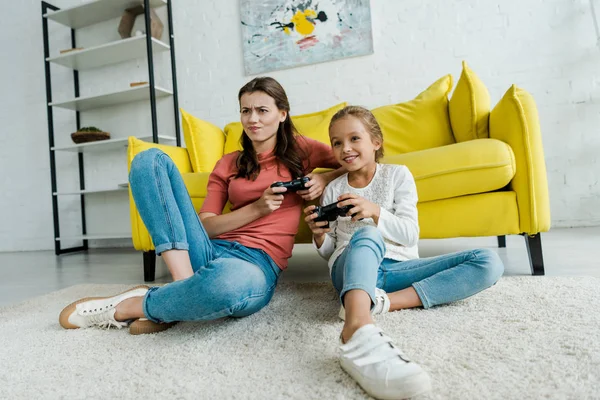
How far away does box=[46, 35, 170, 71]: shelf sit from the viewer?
2.94 metres

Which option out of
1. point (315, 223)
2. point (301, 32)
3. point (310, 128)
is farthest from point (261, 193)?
point (301, 32)

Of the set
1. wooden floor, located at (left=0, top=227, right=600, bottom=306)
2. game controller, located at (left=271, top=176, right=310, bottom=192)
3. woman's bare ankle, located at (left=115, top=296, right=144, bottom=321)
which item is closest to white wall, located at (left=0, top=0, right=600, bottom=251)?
wooden floor, located at (left=0, top=227, right=600, bottom=306)

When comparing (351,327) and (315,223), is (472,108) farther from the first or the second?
(351,327)

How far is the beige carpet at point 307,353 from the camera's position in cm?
63

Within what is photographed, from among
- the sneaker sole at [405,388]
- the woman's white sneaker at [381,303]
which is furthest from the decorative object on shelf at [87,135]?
the sneaker sole at [405,388]

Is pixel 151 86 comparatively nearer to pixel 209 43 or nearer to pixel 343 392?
pixel 209 43

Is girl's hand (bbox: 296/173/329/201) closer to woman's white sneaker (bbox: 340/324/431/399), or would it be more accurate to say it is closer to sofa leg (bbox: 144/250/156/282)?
woman's white sneaker (bbox: 340/324/431/399)

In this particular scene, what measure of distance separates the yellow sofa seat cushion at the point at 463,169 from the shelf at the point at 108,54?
238 cm

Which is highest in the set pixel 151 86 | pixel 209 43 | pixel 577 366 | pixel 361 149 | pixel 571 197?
pixel 209 43

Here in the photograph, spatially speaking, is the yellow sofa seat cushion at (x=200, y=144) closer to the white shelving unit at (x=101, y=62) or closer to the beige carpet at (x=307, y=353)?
the white shelving unit at (x=101, y=62)

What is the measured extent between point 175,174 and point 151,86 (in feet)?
6.88

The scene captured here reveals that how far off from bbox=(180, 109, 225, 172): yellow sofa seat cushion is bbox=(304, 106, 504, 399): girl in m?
1.01

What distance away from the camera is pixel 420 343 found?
2.59 ft

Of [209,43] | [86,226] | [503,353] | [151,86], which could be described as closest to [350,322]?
[503,353]
